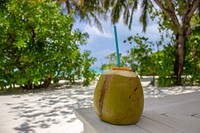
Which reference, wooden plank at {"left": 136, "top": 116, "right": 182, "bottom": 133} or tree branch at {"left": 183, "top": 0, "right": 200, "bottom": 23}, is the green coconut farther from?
tree branch at {"left": 183, "top": 0, "right": 200, "bottom": 23}

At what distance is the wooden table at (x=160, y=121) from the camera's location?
1.02 metres

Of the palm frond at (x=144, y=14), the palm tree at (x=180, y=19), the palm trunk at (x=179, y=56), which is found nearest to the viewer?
the palm tree at (x=180, y=19)

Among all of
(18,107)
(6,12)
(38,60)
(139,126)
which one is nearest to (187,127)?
(139,126)

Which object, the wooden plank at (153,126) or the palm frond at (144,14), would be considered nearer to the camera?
the wooden plank at (153,126)

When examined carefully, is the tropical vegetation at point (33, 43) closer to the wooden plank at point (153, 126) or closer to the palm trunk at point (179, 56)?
the palm trunk at point (179, 56)

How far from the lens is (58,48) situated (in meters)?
5.81

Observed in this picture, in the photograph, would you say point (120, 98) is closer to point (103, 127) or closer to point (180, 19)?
point (103, 127)

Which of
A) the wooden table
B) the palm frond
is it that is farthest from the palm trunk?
the wooden table

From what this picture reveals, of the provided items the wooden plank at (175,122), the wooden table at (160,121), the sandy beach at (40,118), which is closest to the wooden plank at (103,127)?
the wooden table at (160,121)

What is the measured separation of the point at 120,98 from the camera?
1027 mm

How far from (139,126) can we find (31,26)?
16.6 feet

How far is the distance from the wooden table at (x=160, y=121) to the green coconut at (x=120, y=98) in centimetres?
5

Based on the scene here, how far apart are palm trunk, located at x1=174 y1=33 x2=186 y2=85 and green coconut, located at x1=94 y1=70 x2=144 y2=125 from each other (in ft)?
15.7

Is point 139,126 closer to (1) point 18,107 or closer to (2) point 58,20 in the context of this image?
(1) point 18,107
